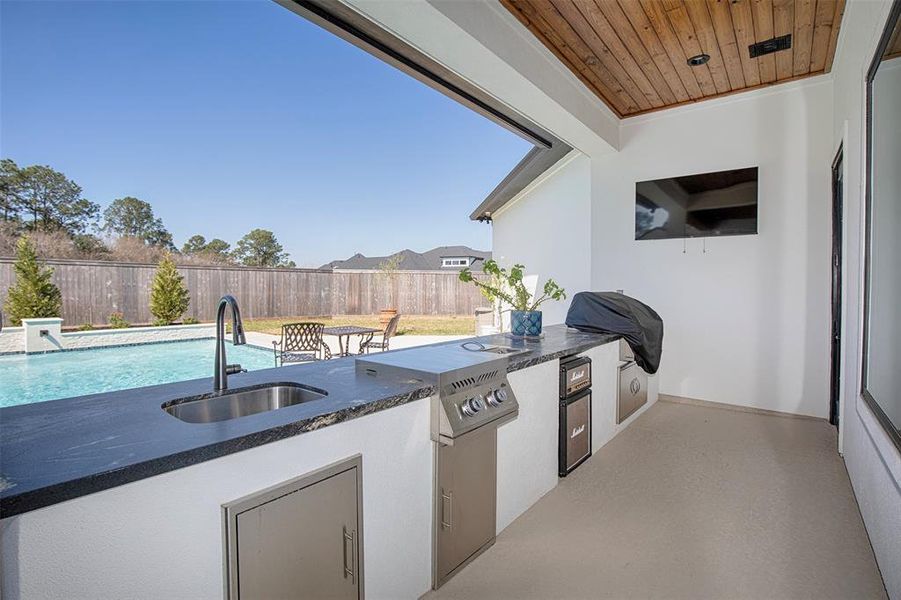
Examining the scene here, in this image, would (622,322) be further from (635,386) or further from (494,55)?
(494,55)

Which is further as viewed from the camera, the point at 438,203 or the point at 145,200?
the point at 438,203

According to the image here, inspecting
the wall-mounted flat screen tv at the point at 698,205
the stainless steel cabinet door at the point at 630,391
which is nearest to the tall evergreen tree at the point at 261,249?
the wall-mounted flat screen tv at the point at 698,205

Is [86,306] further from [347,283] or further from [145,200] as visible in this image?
[347,283]

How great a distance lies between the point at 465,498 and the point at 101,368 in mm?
6843

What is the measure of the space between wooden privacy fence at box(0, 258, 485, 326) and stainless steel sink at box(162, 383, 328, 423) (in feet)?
22.0

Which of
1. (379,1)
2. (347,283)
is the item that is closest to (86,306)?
(347,283)

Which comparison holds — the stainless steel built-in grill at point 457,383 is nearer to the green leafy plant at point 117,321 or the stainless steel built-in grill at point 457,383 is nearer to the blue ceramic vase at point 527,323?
the blue ceramic vase at point 527,323

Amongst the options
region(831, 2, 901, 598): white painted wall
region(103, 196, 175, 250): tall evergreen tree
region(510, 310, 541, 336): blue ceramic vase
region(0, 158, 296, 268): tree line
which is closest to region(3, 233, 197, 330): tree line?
region(0, 158, 296, 268): tree line

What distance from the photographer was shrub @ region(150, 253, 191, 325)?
7.02 meters

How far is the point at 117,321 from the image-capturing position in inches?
275

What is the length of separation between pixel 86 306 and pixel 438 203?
34.0 ft

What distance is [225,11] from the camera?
320 inches

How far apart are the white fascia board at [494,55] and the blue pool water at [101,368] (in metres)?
5.41

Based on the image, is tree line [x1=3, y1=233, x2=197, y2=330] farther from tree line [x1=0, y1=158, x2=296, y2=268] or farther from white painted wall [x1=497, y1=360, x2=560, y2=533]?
white painted wall [x1=497, y1=360, x2=560, y2=533]
